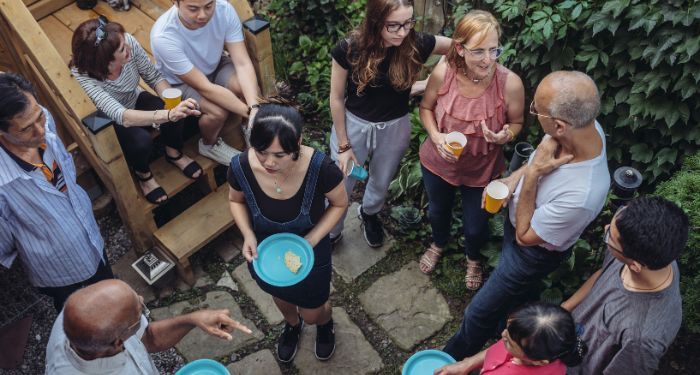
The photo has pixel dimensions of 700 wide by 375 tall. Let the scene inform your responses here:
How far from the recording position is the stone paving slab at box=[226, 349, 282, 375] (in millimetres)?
3945

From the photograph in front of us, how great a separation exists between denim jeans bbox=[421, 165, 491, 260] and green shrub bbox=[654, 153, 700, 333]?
1.12 meters

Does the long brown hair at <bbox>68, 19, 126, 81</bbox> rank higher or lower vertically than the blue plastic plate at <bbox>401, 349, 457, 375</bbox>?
higher

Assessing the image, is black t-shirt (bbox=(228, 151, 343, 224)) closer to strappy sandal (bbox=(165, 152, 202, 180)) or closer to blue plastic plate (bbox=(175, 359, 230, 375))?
blue plastic plate (bbox=(175, 359, 230, 375))

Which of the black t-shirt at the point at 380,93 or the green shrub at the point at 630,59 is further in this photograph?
the green shrub at the point at 630,59

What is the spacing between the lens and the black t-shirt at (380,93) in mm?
3557

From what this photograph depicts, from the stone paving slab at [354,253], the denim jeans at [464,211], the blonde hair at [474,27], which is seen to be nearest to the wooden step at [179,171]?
the stone paving slab at [354,253]

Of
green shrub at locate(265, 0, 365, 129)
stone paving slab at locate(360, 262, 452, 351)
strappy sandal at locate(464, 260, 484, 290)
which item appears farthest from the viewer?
green shrub at locate(265, 0, 365, 129)

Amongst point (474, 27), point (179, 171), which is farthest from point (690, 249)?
point (179, 171)

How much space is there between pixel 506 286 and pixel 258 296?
1.89 m

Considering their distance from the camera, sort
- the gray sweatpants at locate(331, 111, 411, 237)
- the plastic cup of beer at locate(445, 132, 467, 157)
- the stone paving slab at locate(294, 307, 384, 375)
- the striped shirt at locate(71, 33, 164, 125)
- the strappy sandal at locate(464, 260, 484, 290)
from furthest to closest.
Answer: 1. the strappy sandal at locate(464, 260, 484, 290)
2. the stone paving slab at locate(294, 307, 384, 375)
3. the gray sweatpants at locate(331, 111, 411, 237)
4. the striped shirt at locate(71, 33, 164, 125)
5. the plastic cup of beer at locate(445, 132, 467, 157)

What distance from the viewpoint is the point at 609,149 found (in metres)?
4.32

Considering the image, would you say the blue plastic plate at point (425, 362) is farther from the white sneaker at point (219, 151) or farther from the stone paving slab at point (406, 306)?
the white sneaker at point (219, 151)

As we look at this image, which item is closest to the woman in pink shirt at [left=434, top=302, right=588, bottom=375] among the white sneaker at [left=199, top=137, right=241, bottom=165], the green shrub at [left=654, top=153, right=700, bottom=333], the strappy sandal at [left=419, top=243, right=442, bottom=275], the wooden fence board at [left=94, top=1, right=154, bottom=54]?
the green shrub at [left=654, top=153, right=700, bottom=333]

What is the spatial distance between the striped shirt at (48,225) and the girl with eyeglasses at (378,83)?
162 cm
